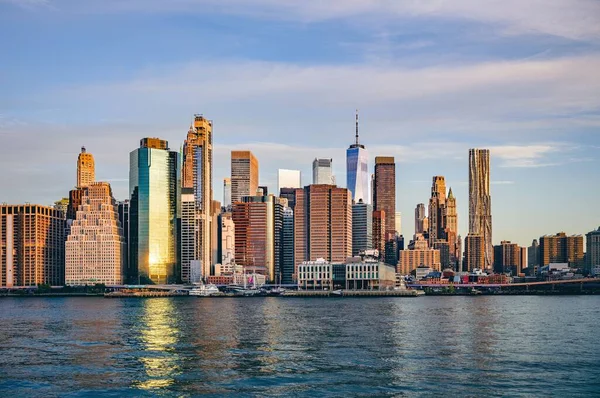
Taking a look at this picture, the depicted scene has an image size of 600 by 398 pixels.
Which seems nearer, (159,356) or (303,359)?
(303,359)

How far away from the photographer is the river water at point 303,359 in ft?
229

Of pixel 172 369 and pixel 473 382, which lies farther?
pixel 172 369

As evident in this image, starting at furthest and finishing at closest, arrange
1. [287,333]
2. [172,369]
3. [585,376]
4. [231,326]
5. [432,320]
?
1. [432,320]
2. [231,326]
3. [287,333]
4. [172,369]
5. [585,376]

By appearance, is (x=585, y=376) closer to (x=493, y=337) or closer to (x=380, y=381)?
(x=380, y=381)

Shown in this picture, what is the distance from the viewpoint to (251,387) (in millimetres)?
70250

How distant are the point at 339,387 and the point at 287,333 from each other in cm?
4915

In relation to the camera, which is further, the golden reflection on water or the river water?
the golden reflection on water

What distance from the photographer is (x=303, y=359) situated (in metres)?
86.7

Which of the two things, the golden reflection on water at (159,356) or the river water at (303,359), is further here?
the golden reflection on water at (159,356)

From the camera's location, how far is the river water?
229ft

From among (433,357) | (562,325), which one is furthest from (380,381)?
(562,325)

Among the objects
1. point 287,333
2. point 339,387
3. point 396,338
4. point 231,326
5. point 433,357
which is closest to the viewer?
point 339,387

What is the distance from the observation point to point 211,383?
2844 inches

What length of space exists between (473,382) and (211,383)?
23.2 m
